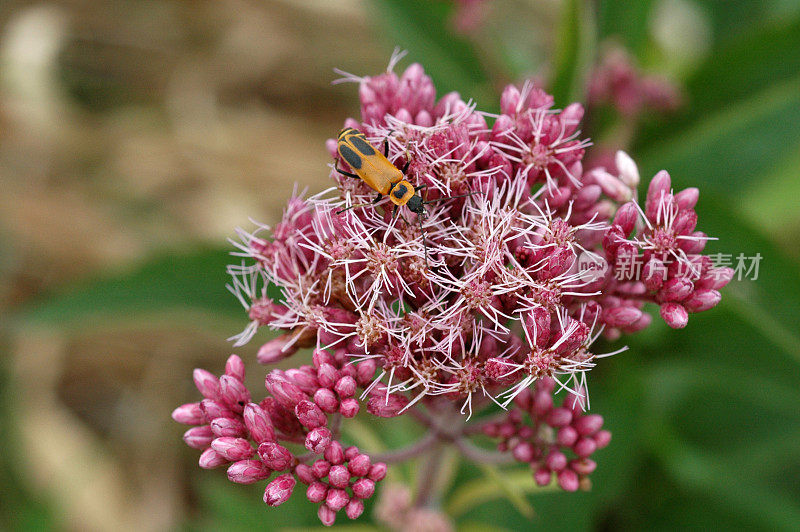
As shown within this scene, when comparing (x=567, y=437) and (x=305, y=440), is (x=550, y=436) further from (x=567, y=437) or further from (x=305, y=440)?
(x=305, y=440)

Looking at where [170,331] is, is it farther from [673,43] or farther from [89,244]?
[673,43]

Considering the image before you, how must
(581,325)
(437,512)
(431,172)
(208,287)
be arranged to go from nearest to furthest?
(581,325) < (431,172) < (437,512) < (208,287)

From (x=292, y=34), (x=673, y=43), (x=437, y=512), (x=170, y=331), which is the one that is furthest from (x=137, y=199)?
(x=673, y=43)

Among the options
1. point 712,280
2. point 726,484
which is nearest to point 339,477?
point 712,280

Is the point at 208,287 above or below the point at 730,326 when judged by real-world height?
below

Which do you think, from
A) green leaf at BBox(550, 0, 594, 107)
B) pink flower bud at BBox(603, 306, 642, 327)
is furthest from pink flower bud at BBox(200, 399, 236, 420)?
green leaf at BBox(550, 0, 594, 107)

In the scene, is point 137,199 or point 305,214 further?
point 137,199

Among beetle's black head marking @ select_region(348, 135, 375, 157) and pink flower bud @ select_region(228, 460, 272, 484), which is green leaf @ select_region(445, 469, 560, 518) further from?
beetle's black head marking @ select_region(348, 135, 375, 157)
